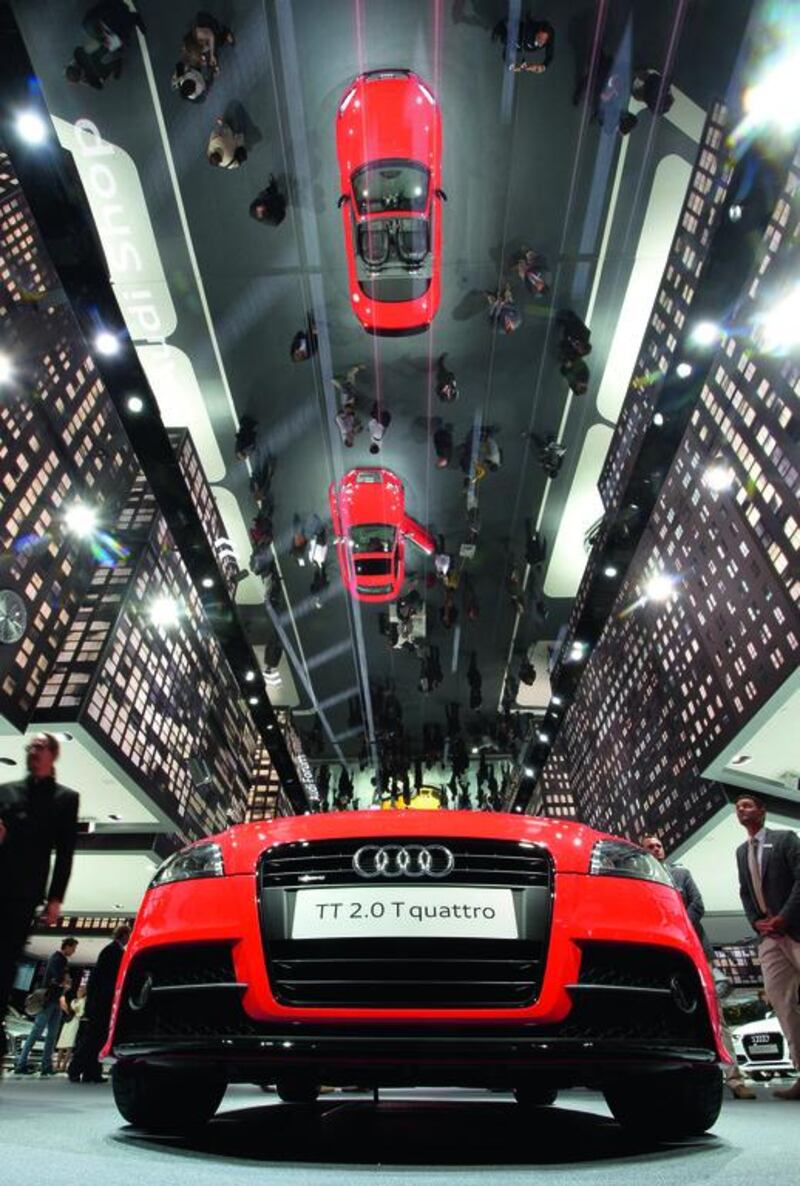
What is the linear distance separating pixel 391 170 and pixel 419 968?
4.89 m

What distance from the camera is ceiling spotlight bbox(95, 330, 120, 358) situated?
7.70 metres

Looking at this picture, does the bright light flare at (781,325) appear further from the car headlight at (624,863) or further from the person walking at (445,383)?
the car headlight at (624,863)

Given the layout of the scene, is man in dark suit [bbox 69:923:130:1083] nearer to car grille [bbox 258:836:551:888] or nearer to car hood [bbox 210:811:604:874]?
car hood [bbox 210:811:604:874]

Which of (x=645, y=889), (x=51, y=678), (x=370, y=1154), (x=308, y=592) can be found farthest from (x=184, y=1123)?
(x=308, y=592)

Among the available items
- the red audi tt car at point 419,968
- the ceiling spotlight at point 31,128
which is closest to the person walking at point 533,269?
the ceiling spotlight at point 31,128

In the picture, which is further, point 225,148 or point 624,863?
point 225,148

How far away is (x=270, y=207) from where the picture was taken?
6348 mm

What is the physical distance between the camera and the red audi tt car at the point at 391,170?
4961 mm

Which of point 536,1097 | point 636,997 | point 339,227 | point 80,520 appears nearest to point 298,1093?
point 536,1097

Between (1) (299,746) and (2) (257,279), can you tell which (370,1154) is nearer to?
(2) (257,279)

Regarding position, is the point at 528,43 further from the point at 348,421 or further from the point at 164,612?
the point at 164,612

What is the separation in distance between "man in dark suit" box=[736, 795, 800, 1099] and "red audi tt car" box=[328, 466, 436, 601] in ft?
15.8

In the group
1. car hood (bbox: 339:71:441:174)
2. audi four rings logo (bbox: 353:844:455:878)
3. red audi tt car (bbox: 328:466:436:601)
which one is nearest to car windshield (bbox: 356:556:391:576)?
red audi tt car (bbox: 328:466:436:601)

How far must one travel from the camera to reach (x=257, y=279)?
25.0 ft
